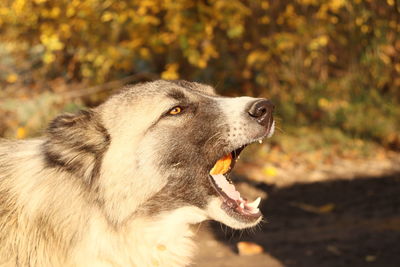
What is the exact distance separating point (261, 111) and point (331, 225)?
9.86 ft

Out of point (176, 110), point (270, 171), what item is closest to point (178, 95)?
point (176, 110)

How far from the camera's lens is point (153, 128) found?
319cm

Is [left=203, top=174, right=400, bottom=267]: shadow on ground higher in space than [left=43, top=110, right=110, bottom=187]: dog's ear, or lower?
lower

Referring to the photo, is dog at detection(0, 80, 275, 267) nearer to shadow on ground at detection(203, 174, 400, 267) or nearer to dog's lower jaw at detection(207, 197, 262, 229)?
dog's lower jaw at detection(207, 197, 262, 229)

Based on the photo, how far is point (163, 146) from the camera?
3.18m

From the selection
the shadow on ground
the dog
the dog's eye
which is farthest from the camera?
the shadow on ground

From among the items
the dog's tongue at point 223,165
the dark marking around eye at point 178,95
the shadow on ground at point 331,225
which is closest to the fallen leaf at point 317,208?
the shadow on ground at point 331,225

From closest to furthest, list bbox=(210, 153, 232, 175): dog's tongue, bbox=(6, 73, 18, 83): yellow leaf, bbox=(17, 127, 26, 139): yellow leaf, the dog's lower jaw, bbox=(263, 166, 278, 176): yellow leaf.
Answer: the dog's lower jaw < bbox=(210, 153, 232, 175): dog's tongue < bbox=(17, 127, 26, 139): yellow leaf < bbox=(263, 166, 278, 176): yellow leaf < bbox=(6, 73, 18, 83): yellow leaf

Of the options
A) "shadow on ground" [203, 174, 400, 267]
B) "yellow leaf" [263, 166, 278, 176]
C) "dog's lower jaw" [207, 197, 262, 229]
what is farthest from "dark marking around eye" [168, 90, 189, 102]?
"yellow leaf" [263, 166, 278, 176]

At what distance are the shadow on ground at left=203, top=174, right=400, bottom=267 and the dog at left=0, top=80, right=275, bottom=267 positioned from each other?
6.33 ft

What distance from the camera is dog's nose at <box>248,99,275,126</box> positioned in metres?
3.18

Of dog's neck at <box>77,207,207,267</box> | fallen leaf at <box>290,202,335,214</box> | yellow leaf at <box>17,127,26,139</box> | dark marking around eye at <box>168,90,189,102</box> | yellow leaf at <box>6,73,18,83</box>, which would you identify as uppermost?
dark marking around eye at <box>168,90,189,102</box>

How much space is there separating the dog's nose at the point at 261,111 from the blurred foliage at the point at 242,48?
3608 millimetres

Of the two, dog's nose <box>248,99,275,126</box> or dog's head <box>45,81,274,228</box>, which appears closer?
dog's head <box>45,81,274,228</box>
